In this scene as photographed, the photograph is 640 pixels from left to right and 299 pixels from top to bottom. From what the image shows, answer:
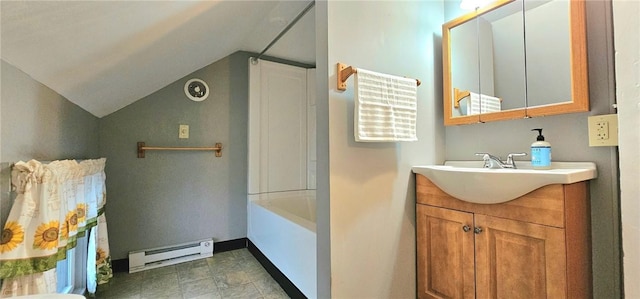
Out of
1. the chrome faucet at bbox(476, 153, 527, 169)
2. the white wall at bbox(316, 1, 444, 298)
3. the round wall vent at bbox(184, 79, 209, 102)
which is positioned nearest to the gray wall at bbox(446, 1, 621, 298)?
the chrome faucet at bbox(476, 153, 527, 169)

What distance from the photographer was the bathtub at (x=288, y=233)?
5.39 feet

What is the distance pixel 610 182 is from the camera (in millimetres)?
1093

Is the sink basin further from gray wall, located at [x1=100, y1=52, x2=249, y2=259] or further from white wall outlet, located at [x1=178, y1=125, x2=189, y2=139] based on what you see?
white wall outlet, located at [x1=178, y1=125, x2=189, y2=139]

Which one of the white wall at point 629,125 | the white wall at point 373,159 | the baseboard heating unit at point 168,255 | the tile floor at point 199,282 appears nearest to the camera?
the white wall at point 629,125

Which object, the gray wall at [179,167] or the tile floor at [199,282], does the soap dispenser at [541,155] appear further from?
the gray wall at [179,167]

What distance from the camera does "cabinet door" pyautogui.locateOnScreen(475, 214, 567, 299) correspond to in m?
1.03

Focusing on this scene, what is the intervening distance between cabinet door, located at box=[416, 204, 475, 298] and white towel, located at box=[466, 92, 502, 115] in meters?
0.61

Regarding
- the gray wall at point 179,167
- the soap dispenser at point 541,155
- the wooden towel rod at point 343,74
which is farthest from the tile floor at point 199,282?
the soap dispenser at point 541,155

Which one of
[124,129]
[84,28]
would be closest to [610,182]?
[84,28]

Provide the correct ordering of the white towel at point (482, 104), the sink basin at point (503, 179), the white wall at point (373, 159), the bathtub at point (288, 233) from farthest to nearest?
the bathtub at point (288, 233) < the white towel at point (482, 104) < the white wall at point (373, 159) < the sink basin at point (503, 179)

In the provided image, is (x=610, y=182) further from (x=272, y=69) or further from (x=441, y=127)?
(x=272, y=69)

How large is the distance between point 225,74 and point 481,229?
8.57 ft

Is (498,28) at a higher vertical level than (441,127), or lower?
higher

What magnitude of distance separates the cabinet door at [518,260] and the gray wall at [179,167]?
2269 mm
